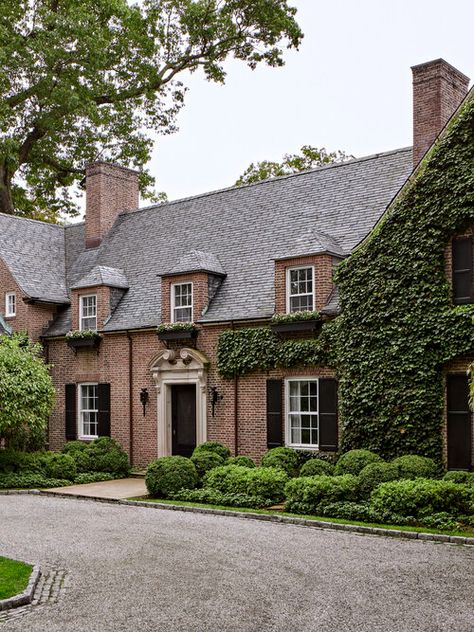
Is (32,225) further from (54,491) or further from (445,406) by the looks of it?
(445,406)

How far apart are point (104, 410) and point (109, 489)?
181 inches

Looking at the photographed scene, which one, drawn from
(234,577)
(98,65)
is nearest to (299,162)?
(98,65)

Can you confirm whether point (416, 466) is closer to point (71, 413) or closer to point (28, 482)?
point (28, 482)

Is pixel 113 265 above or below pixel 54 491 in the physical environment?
above

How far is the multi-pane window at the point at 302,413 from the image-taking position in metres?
18.7

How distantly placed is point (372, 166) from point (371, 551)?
12842mm

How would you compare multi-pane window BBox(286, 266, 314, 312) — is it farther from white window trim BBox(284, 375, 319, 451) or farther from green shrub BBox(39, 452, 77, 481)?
green shrub BBox(39, 452, 77, 481)

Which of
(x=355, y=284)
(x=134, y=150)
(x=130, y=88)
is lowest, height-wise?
(x=355, y=284)

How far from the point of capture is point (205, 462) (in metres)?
17.8

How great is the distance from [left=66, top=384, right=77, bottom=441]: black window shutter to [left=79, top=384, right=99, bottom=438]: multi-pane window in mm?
190

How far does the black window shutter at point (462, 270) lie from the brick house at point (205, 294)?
0.02 m

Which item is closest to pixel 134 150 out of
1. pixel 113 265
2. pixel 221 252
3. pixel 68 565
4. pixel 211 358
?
pixel 113 265

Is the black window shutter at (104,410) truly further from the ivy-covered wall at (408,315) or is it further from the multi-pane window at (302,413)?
the ivy-covered wall at (408,315)

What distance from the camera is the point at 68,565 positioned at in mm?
10602
